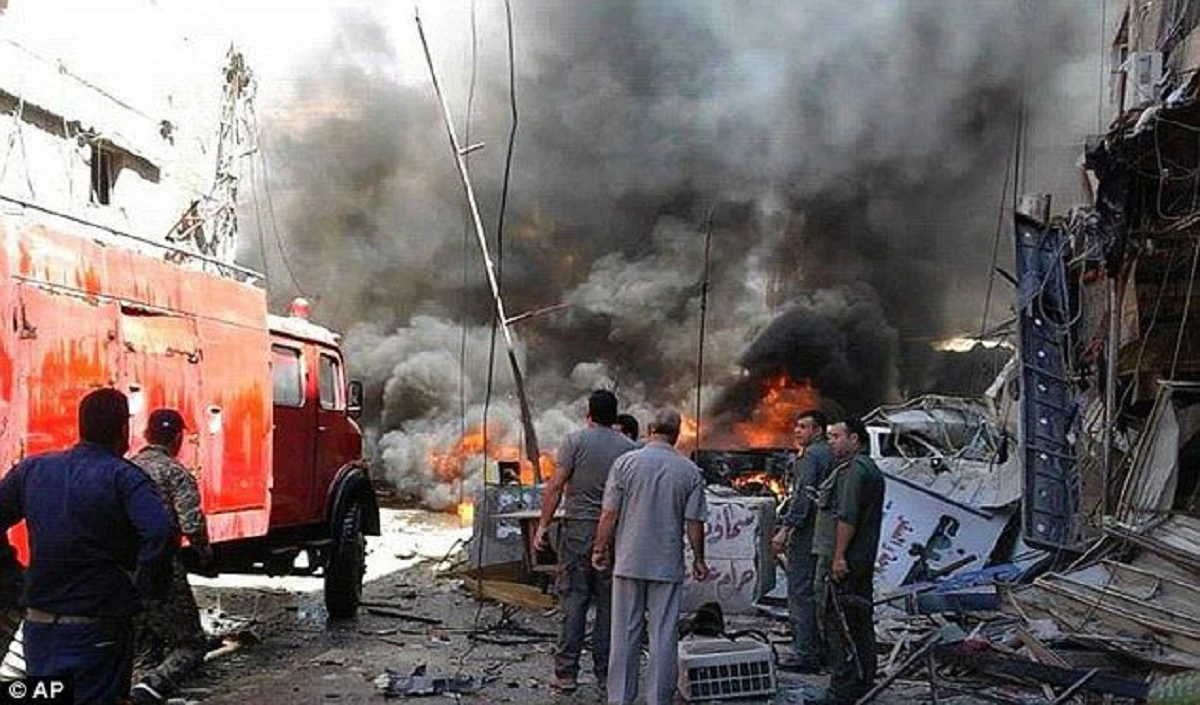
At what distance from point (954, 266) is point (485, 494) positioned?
1497cm

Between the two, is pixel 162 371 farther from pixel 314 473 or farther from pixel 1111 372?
pixel 1111 372

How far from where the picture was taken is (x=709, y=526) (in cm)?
915

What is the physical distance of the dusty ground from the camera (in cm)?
620

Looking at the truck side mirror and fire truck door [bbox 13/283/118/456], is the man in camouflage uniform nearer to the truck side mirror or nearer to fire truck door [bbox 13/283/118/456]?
fire truck door [bbox 13/283/118/456]

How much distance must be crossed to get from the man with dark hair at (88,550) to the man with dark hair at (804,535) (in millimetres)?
4580

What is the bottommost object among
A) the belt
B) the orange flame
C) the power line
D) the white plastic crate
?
the orange flame

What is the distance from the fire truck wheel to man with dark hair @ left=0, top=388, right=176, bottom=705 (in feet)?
16.5

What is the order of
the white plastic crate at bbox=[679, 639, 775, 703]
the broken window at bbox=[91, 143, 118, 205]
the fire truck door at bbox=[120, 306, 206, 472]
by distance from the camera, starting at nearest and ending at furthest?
1. the fire truck door at bbox=[120, 306, 206, 472]
2. the white plastic crate at bbox=[679, 639, 775, 703]
3. the broken window at bbox=[91, 143, 118, 205]

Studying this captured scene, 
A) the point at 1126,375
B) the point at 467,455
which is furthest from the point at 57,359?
the point at 467,455

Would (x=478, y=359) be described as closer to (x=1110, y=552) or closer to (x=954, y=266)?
(x=954, y=266)

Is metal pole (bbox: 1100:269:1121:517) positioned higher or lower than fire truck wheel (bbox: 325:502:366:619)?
higher

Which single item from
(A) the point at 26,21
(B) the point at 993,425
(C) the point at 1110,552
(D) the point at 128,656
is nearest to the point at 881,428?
(B) the point at 993,425

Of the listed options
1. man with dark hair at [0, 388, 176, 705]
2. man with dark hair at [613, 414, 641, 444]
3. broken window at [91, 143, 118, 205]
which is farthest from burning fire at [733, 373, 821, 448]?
man with dark hair at [0, 388, 176, 705]

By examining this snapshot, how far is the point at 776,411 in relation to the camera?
2275 centimetres
